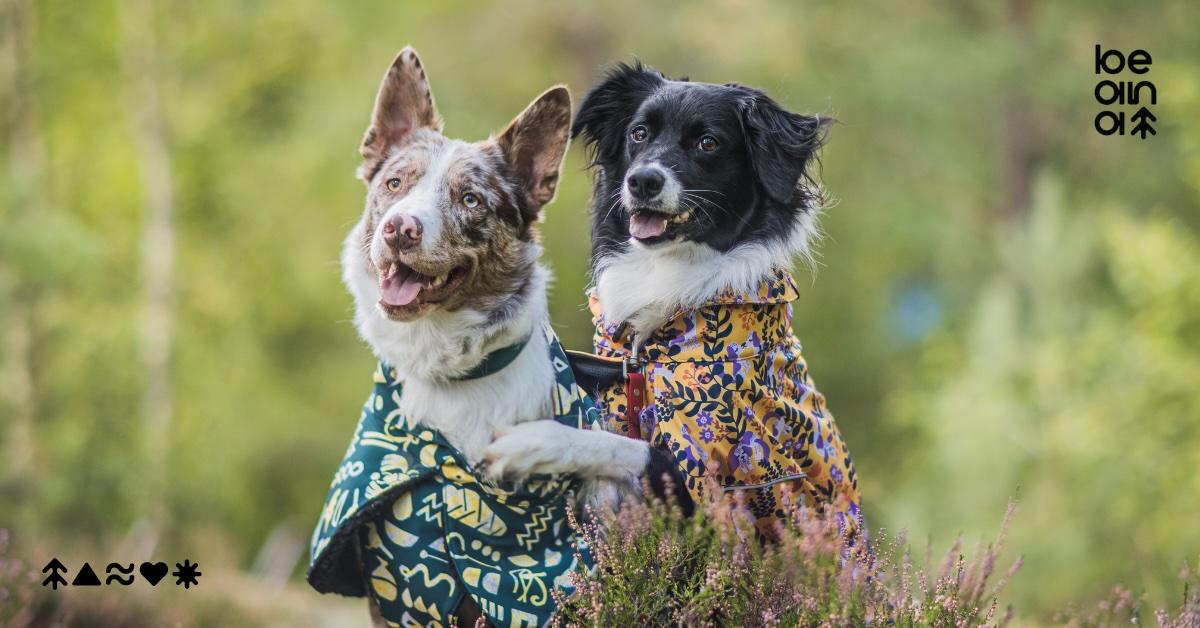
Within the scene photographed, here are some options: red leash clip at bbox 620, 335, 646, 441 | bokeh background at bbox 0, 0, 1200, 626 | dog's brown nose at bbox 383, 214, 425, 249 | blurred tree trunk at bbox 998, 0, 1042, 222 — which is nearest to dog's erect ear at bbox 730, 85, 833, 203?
red leash clip at bbox 620, 335, 646, 441

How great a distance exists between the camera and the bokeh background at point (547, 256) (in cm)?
1198

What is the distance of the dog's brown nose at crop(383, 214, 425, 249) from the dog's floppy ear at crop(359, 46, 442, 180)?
539 mm

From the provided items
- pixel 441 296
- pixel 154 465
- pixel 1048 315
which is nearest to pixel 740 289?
pixel 441 296

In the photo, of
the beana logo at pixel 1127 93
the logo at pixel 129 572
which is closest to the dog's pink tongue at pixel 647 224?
the logo at pixel 129 572

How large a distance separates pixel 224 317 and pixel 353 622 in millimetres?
7232

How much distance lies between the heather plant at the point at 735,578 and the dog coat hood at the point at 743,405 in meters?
0.17

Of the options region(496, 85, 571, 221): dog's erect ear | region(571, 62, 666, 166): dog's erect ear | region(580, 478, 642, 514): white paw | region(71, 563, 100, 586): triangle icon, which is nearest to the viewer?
region(580, 478, 642, 514): white paw

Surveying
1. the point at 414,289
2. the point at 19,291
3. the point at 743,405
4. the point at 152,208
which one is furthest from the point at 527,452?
the point at 152,208

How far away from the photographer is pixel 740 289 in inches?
160

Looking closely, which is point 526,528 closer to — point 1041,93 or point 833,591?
point 833,591

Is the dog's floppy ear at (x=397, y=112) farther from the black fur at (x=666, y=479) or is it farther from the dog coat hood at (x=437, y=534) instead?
the black fur at (x=666, y=479)

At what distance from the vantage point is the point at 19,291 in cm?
1125

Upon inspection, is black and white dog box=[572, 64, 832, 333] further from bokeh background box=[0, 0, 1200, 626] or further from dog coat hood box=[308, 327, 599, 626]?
bokeh background box=[0, 0, 1200, 626]

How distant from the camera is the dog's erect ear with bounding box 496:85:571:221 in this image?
13.1 ft
